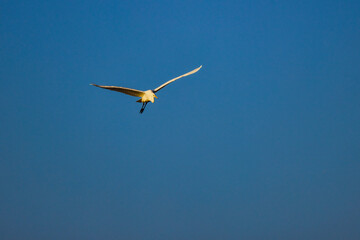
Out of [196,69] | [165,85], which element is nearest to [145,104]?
[165,85]

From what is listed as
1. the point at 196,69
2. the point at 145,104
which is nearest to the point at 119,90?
the point at 145,104

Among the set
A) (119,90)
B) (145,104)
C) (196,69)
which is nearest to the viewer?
(119,90)

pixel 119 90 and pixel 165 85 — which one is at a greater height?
pixel 165 85

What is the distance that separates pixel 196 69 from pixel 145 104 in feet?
13.1

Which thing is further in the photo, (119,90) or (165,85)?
(165,85)

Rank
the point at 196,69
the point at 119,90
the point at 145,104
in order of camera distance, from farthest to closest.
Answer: the point at 196,69 → the point at 145,104 → the point at 119,90

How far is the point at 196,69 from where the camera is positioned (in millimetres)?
28109

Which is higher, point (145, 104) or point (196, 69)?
point (196, 69)

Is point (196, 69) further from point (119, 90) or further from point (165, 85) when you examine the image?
point (119, 90)

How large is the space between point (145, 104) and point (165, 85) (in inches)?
Result: 65.5

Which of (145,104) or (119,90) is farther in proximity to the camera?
(145,104)

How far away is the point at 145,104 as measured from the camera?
2609cm

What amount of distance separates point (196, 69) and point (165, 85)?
2.35 metres
